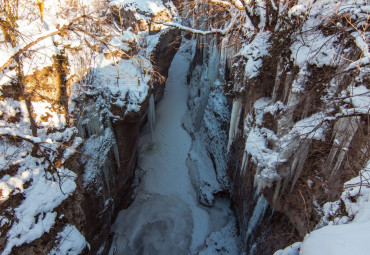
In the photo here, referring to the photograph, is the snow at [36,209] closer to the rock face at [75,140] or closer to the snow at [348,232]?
the rock face at [75,140]

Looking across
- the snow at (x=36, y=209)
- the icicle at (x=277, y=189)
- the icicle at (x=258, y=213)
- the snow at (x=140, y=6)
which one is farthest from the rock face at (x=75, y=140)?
the icicle at (x=258, y=213)

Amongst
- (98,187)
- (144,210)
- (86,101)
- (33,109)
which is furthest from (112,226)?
(33,109)

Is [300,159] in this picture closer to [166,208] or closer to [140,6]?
[166,208]

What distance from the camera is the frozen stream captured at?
7.85 meters

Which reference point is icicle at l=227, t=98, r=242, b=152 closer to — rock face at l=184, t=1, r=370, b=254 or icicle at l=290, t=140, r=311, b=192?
rock face at l=184, t=1, r=370, b=254

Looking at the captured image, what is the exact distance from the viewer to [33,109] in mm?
5262

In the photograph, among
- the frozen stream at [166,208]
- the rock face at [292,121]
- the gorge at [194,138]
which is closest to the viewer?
the gorge at [194,138]

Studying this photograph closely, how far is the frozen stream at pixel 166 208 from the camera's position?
25.8 feet

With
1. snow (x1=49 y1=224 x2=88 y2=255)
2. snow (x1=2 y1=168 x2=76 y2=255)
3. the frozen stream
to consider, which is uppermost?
snow (x1=2 y1=168 x2=76 y2=255)

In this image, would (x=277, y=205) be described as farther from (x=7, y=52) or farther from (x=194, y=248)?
(x=7, y=52)

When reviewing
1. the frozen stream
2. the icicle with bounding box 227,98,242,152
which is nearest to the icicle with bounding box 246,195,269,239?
the frozen stream

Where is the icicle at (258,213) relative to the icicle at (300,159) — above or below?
below

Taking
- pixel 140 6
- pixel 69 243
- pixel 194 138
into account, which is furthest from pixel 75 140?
pixel 140 6

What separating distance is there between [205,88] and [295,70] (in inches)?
261
